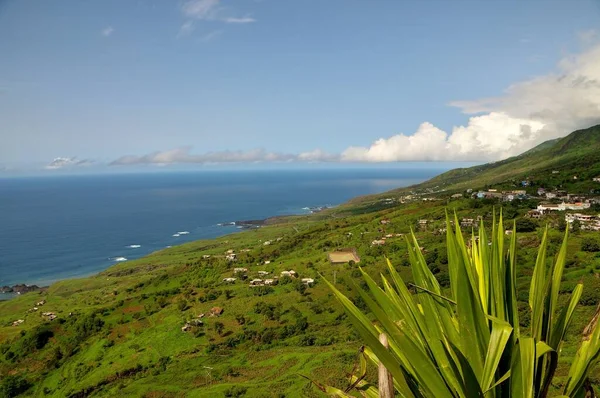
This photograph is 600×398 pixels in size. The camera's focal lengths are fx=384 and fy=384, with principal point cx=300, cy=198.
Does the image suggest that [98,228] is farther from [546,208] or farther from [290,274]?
[546,208]

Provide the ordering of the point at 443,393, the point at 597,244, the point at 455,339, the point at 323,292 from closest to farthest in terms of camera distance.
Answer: the point at 443,393, the point at 455,339, the point at 597,244, the point at 323,292

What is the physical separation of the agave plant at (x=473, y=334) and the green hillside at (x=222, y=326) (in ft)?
34.6

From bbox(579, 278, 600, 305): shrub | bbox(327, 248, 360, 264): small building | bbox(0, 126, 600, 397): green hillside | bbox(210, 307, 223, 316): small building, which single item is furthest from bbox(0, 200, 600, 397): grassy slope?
bbox(327, 248, 360, 264): small building

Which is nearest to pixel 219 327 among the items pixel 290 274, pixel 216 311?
Answer: pixel 216 311

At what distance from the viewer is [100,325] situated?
39156mm

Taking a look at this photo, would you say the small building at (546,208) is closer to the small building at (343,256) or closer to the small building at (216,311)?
the small building at (343,256)

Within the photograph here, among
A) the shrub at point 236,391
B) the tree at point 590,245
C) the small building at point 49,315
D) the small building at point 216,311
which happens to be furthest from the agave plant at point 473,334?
the small building at point 49,315

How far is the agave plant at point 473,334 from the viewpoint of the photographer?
194 cm

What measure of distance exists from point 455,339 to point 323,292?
40999 mm

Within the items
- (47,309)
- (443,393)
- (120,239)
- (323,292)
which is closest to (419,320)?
(443,393)

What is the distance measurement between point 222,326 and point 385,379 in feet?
117

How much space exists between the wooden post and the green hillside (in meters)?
10.8

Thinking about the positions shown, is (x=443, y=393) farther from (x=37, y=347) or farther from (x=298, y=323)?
Result: (x=37, y=347)

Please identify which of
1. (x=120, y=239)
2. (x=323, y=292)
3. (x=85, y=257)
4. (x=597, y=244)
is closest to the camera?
(x=597, y=244)
